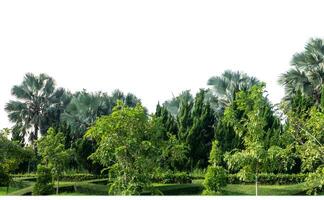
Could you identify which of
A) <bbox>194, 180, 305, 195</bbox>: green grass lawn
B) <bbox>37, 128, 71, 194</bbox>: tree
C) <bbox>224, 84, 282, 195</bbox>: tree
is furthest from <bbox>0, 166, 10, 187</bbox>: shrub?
<bbox>224, 84, 282, 195</bbox>: tree

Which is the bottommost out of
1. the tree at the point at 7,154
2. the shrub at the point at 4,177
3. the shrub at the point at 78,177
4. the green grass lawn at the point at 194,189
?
the green grass lawn at the point at 194,189

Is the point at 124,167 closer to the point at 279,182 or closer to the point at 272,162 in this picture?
the point at 272,162

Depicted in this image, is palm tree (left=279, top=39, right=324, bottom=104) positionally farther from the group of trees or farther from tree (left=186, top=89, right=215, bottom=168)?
tree (left=186, top=89, right=215, bottom=168)

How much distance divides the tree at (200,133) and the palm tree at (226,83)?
10.8 feet

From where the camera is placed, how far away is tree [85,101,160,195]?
13.7 meters

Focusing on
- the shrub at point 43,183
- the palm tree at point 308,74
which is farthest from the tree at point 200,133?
the shrub at point 43,183

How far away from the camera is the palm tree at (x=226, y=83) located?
3250 centimetres

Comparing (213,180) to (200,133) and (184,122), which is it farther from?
(184,122)

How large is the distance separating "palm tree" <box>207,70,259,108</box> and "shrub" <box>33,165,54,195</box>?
1582 centimetres

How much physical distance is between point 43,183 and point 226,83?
16841 mm

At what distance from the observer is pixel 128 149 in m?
13.7

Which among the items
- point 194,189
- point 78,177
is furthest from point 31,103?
point 194,189

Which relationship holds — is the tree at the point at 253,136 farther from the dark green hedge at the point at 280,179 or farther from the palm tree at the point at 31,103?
the palm tree at the point at 31,103

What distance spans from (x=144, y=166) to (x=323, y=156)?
5.26m
